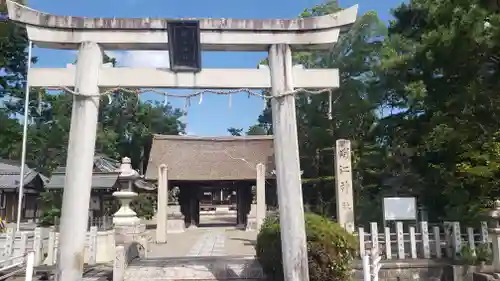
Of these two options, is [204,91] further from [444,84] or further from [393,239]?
[444,84]

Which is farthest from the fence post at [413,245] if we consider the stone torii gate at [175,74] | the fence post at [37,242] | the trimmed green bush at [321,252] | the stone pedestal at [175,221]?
the stone pedestal at [175,221]

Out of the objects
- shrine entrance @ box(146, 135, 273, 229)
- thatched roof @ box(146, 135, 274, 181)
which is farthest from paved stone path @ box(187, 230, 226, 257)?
thatched roof @ box(146, 135, 274, 181)

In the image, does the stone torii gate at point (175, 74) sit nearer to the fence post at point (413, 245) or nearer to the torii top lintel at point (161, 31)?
the torii top lintel at point (161, 31)

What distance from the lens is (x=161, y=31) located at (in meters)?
6.96

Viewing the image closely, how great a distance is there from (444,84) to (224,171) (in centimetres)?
1523

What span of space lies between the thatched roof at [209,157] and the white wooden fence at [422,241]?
14833mm

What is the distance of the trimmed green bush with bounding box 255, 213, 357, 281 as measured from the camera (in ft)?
22.6

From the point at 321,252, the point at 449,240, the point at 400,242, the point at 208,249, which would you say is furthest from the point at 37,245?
the point at 449,240

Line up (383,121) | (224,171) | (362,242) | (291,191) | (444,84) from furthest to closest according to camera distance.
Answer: (224,171) < (383,121) < (444,84) < (362,242) < (291,191)

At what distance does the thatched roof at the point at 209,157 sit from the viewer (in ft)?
78.2

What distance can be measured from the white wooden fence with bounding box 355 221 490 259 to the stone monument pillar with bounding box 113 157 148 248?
5578 mm

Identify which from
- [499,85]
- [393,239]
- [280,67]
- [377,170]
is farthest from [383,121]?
[280,67]

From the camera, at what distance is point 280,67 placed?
22.9ft

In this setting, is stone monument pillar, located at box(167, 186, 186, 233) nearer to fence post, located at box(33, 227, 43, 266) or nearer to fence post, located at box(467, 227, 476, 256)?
fence post, located at box(33, 227, 43, 266)
